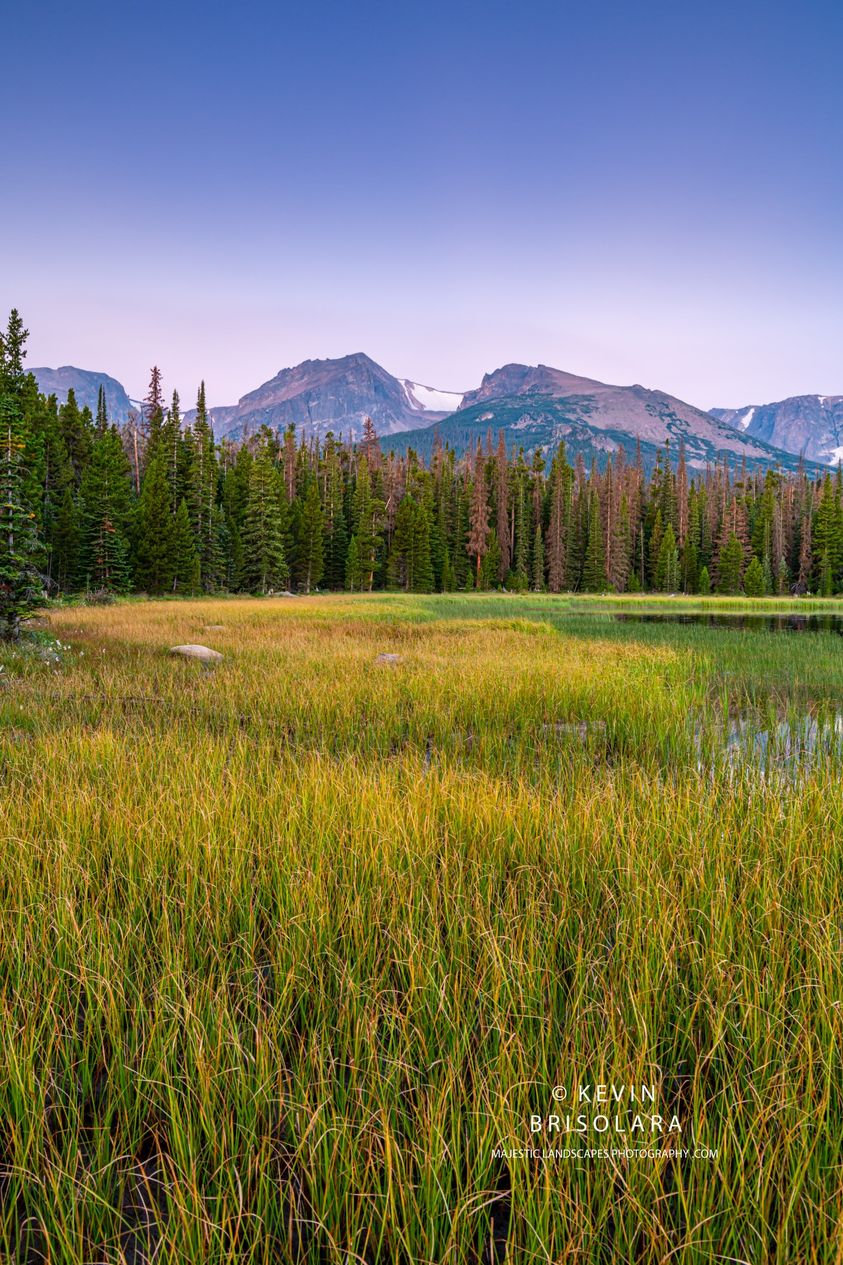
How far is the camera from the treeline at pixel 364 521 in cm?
4066

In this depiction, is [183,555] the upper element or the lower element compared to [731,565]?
lower

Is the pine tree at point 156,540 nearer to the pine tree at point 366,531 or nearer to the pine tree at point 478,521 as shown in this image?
the pine tree at point 366,531

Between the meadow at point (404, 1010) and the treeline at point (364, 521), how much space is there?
3420cm

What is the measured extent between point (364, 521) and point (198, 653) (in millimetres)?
50302

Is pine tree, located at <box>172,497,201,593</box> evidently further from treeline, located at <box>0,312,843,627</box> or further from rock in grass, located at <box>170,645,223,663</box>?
rock in grass, located at <box>170,645,223,663</box>

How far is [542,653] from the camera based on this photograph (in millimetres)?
14523

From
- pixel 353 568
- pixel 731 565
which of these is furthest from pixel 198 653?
pixel 731 565

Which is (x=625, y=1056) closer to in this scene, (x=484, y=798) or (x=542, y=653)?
(x=484, y=798)

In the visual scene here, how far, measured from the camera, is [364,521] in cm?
6262

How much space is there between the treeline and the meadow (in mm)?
34197

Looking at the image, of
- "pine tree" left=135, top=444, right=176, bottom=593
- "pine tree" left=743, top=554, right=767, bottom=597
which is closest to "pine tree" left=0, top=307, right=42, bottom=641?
"pine tree" left=135, top=444, right=176, bottom=593

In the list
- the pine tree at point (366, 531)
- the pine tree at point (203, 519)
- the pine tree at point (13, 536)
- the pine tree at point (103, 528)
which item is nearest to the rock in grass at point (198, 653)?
the pine tree at point (13, 536)

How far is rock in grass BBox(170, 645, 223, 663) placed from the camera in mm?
13391

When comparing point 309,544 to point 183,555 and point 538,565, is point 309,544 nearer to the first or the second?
point 183,555
